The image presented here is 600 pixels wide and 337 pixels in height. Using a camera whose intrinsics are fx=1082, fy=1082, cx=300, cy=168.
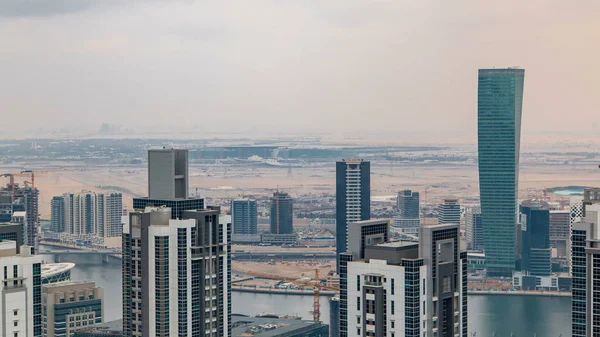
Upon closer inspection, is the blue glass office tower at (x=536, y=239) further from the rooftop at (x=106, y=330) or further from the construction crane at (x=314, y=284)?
the rooftop at (x=106, y=330)

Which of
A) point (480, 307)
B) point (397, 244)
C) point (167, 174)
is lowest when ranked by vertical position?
point (480, 307)

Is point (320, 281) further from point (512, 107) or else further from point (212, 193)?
point (512, 107)

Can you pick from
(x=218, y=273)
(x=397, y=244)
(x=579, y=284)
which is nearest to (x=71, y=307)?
(x=218, y=273)

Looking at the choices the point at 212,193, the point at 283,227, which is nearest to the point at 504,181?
the point at 283,227

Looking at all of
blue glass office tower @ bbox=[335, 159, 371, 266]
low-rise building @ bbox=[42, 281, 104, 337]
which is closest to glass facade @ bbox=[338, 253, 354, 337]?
low-rise building @ bbox=[42, 281, 104, 337]

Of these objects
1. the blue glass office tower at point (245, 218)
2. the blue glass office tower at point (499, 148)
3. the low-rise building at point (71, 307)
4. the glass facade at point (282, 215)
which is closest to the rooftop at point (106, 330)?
the low-rise building at point (71, 307)

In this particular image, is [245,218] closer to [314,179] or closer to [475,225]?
[314,179]
